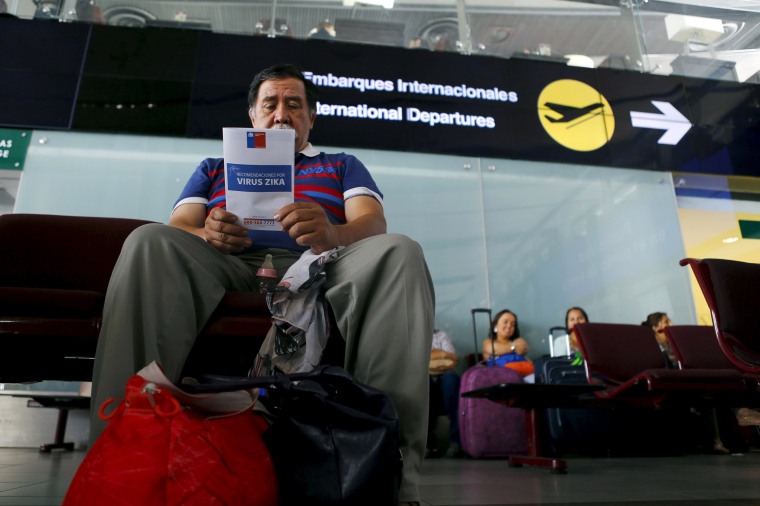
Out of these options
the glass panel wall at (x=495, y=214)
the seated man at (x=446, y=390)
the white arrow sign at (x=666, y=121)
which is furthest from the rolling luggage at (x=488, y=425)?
the white arrow sign at (x=666, y=121)

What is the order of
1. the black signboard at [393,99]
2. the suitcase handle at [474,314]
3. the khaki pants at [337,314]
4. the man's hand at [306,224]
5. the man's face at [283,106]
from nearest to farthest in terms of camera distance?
1. the khaki pants at [337,314]
2. the man's hand at [306,224]
3. the man's face at [283,106]
4. the suitcase handle at [474,314]
5. the black signboard at [393,99]

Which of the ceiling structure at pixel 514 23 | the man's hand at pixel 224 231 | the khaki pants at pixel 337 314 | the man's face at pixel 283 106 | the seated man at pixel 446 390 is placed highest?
the ceiling structure at pixel 514 23

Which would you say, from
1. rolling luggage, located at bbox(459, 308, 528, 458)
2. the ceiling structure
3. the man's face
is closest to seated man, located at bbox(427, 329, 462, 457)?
rolling luggage, located at bbox(459, 308, 528, 458)

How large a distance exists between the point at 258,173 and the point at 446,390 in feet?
10.7

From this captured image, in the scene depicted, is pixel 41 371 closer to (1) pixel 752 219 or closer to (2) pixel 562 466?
(2) pixel 562 466

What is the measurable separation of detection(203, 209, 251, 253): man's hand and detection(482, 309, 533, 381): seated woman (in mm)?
3185

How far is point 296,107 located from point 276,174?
60 cm

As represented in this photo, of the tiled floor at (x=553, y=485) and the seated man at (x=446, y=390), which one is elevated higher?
the seated man at (x=446, y=390)

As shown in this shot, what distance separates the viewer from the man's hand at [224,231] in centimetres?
142

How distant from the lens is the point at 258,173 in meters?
1.41

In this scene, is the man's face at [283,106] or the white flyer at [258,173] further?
the man's face at [283,106]

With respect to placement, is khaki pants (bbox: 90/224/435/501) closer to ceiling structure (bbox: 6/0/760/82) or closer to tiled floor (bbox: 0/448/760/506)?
tiled floor (bbox: 0/448/760/506)

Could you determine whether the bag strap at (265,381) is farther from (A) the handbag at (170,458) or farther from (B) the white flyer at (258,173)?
(B) the white flyer at (258,173)

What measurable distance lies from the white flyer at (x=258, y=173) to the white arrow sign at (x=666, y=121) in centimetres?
559
